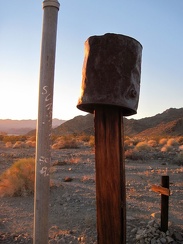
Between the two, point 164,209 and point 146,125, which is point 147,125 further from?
point 164,209

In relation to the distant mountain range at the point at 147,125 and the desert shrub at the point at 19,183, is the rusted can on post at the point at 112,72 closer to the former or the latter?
the desert shrub at the point at 19,183

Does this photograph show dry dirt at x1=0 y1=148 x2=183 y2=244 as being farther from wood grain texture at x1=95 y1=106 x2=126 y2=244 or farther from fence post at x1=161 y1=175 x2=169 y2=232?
wood grain texture at x1=95 y1=106 x2=126 y2=244

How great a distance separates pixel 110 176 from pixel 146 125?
72.6 meters

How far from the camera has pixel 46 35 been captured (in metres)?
2.47

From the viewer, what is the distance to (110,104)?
7.13 ft

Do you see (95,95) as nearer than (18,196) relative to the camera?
Yes

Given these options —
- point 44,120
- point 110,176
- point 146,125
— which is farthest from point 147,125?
point 110,176

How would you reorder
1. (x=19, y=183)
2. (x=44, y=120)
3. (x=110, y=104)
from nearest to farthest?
(x=110, y=104), (x=44, y=120), (x=19, y=183)

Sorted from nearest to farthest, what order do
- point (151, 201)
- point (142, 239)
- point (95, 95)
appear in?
point (95, 95) → point (142, 239) → point (151, 201)

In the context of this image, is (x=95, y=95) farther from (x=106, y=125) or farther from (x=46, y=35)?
(x=46, y=35)

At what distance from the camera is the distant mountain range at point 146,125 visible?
5897 centimetres

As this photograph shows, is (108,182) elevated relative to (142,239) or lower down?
elevated

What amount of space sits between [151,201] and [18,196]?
11.3ft

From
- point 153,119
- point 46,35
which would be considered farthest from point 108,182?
point 153,119
